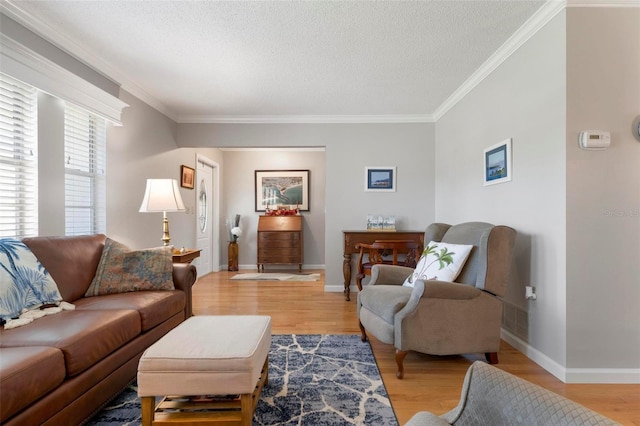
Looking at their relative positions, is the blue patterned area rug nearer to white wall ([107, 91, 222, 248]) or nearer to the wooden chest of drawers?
white wall ([107, 91, 222, 248])

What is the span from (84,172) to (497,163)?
3.61 meters

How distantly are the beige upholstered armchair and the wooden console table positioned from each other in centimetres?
167

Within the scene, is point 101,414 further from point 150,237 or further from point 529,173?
point 529,173

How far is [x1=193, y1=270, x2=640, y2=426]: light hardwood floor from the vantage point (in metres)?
1.74

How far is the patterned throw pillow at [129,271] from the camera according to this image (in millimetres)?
2320

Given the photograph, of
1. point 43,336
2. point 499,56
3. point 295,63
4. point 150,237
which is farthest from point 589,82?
point 150,237

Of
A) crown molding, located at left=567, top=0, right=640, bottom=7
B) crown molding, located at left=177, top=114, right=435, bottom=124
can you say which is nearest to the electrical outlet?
crown molding, located at left=567, top=0, right=640, bottom=7

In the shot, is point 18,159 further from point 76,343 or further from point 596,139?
point 596,139

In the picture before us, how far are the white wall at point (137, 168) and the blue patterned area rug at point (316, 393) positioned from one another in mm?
1836

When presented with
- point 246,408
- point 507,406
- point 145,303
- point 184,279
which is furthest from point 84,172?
point 507,406

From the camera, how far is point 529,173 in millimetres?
2316

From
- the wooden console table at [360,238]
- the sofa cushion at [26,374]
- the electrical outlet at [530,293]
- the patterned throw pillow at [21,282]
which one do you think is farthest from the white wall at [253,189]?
the sofa cushion at [26,374]

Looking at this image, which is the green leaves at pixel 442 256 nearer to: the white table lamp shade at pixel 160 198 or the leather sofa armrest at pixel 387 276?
the leather sofa armrest at pixel 387 276

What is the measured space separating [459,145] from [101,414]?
3.78m
